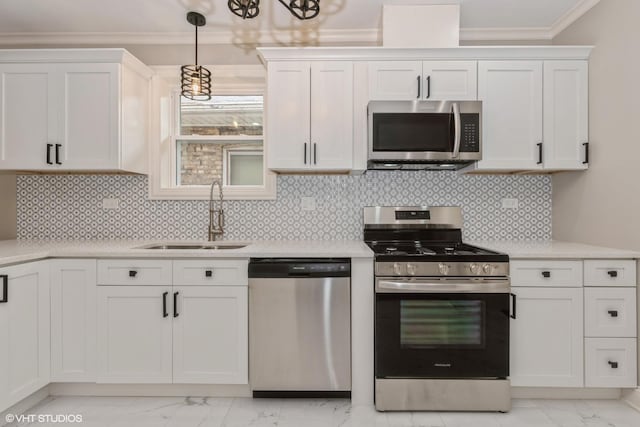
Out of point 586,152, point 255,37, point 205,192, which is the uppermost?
point 255,37

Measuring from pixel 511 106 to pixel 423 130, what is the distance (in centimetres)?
69

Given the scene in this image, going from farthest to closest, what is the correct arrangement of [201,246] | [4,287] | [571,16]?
[201,246]
[571,16]
[4,287]

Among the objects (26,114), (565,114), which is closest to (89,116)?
(26,114)

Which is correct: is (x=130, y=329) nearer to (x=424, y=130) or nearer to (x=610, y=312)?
(x=424, y=130)

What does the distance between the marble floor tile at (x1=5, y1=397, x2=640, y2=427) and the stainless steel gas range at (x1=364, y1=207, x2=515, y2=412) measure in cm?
8

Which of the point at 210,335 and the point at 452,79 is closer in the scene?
the point at 210,335

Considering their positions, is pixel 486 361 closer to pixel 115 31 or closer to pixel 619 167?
pixel 619 167

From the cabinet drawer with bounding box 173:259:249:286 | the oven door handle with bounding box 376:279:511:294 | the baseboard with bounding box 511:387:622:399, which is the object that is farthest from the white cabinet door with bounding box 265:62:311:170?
the baseboard with bounding box 511:387:622:399

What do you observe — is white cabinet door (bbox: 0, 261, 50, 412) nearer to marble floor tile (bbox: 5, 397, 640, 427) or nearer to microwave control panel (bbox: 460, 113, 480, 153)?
marble floor tile (bbox: 5, 397, 640, 427)

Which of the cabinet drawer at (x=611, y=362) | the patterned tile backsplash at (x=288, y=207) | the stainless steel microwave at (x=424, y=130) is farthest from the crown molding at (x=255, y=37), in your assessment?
the cabinet drawer at (x=611, y=362)

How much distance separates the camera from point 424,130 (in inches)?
94.8

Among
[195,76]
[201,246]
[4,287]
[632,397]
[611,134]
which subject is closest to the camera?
[4,287]

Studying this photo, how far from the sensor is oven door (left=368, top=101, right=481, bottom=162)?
94.1 inches

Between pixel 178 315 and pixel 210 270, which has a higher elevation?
pixel 210 270
